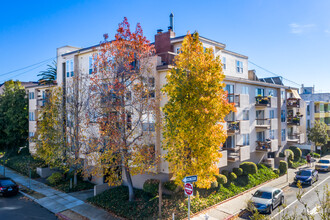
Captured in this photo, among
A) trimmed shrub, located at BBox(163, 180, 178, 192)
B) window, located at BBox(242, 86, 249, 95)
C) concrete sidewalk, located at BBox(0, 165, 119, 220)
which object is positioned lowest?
concrete sidewalk, located at BBox(0, 165, 119, 220)

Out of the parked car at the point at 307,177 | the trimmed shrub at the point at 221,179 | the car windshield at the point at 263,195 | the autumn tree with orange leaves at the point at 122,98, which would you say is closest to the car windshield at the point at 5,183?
the autumn tree with orange leaves at the point at 122,98

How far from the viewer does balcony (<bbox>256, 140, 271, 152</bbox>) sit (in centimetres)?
2817

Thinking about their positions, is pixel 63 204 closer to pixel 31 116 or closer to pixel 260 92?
pixel 31 116

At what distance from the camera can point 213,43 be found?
23.8 metres

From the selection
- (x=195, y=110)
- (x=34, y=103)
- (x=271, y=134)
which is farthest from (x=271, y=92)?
(x=34, y=103)

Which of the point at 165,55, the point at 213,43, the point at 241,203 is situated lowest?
the point at 241,203

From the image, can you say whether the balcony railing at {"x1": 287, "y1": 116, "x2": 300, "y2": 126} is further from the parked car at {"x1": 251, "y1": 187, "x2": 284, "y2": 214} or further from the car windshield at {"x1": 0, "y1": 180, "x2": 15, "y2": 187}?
the car windshield at {"x1": 0, "y1": 180, "x2": 15, "y2": 187}

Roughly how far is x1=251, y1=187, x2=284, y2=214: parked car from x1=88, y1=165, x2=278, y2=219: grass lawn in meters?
2.66

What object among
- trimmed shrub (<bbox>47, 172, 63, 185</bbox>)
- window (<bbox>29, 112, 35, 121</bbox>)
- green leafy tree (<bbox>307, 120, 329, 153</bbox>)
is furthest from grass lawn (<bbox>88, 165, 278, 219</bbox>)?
green leafy tree (<bbox>307, 120, 329, 153</bbox>)

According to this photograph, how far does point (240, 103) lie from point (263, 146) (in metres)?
7.01

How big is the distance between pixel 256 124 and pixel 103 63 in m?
20.2

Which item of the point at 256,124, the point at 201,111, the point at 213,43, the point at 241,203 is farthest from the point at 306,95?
the point at 201,111

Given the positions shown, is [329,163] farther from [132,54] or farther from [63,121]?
[63,121]

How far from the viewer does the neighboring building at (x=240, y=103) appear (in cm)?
2131
